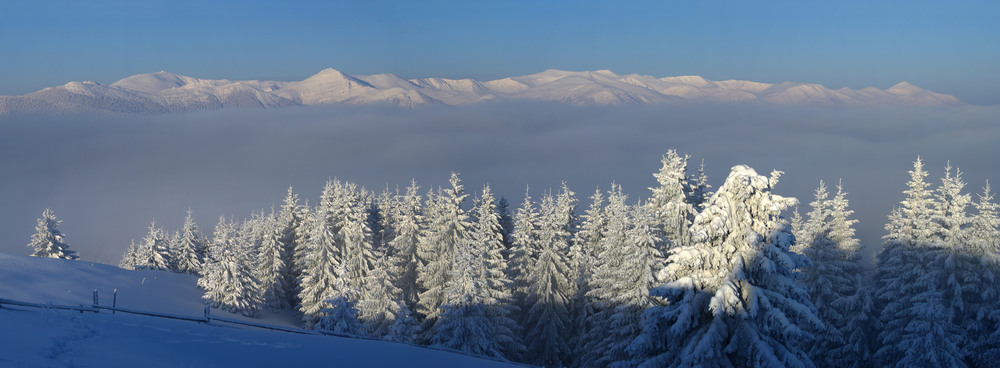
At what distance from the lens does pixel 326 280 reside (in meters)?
43.3

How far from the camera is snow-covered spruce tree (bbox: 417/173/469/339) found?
3998 cm

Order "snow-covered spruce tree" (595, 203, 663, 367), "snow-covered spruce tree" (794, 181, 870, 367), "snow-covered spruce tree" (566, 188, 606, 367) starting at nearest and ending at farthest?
"snow-covered spruce tree" (595, 203, 663, 367) → "snow-covered spruce tree" (794, 181, 870, 367) → "snow-covered spruce tree" (566, 188, 606, 367)

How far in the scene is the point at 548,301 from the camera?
3675cm

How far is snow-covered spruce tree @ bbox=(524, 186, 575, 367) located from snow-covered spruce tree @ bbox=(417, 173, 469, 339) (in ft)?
19.0

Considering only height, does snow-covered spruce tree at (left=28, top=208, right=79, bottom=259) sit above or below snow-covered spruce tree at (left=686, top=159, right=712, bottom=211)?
below

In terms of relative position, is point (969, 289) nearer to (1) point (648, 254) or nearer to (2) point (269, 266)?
(1) point (648, 254)

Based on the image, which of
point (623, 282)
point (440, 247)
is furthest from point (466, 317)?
point (440, 247)

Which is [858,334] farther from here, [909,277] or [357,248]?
[357,248]

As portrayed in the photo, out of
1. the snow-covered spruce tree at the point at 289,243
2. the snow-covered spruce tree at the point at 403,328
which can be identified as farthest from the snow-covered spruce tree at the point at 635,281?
the snow-covered spruce tree at the point at 289,243

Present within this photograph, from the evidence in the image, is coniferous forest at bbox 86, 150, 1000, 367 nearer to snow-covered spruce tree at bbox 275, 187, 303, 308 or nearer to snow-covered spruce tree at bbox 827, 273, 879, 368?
snow-covered spruce tree at bbox 827, 273, 879, 368

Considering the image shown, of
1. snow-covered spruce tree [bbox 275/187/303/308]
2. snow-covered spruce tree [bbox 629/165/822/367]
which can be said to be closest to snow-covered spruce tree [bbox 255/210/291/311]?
snow-covered spruce tree [bbox 275/187/303/308]

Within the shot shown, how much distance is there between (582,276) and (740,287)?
66.7 ft

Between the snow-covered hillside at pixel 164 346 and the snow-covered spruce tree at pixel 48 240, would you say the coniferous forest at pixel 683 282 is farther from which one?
the snow-covered spruce tree at pixel 48 240

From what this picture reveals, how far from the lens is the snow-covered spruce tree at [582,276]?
35.8 m
